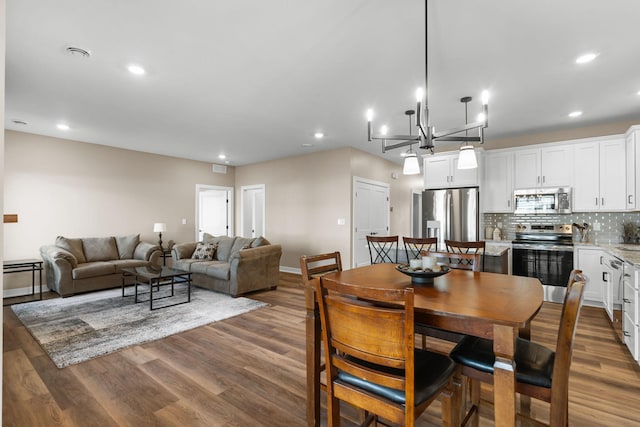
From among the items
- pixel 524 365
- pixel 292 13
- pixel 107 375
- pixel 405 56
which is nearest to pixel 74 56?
pixel 292 13

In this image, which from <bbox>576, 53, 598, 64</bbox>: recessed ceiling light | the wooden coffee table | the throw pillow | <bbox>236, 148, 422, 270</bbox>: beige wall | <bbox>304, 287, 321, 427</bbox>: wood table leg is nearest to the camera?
<bbox>304, 287, 321, 427</bbox>: wood table leg

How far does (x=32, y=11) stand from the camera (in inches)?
82.4

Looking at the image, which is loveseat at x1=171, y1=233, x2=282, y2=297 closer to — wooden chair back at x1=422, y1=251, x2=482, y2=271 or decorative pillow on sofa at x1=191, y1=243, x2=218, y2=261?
decorative pillow on sofa at x1=191, y1=243, x2=218, y2=261

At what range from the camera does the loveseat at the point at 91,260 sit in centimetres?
461

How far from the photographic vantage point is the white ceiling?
2.12 m

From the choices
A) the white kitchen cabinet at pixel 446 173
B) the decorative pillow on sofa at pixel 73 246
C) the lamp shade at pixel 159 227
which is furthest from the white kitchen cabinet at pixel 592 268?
the decorative pillow on sofa at pixel 73 246

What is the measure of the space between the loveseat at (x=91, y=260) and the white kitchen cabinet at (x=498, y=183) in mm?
6004

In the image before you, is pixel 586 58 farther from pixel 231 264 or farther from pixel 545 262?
pixel 231 264

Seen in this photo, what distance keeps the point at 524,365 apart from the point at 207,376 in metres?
2.20

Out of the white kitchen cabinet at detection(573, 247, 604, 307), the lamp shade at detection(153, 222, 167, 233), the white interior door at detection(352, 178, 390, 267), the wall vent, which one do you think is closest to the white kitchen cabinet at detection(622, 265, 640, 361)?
the white kitchen cabinet at detection(573, 247, 604, 307)

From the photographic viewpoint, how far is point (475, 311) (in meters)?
1.31

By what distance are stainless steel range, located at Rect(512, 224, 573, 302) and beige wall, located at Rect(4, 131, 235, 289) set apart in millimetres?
6679

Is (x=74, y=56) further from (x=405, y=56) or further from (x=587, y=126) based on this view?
(x=587, y=126)

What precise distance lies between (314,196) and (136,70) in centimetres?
412
